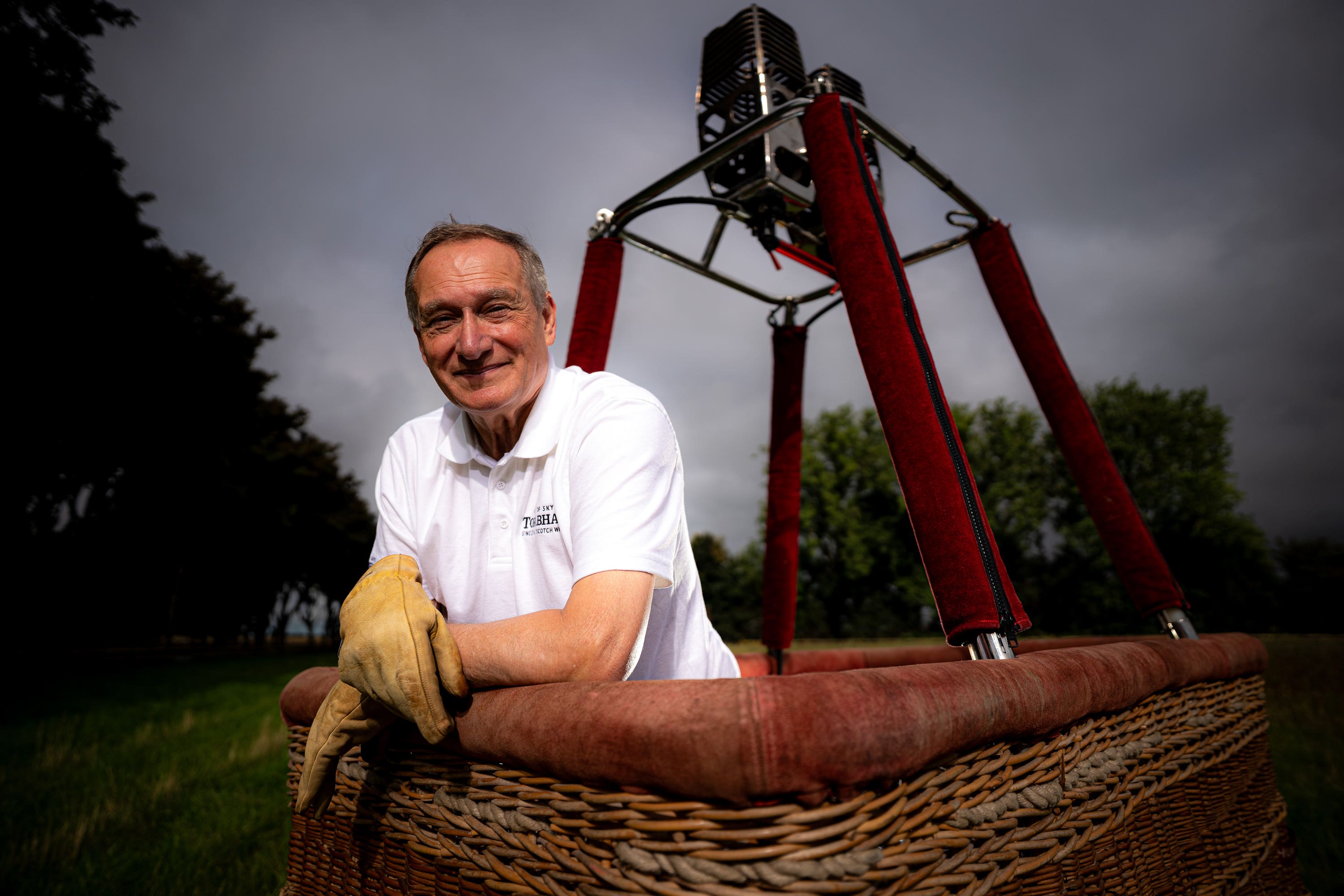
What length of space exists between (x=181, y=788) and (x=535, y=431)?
12.8ft

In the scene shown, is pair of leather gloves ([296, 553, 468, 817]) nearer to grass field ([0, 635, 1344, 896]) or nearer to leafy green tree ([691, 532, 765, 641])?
grass field ([0, 635, 1344, 896])

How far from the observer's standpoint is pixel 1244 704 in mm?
1970

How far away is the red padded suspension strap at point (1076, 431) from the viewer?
254cm

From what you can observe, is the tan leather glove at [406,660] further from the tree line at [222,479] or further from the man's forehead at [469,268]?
the tree line at [222,479]

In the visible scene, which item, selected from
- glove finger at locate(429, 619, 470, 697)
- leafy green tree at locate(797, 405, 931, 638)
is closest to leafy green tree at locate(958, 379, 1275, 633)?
leafy green tree at locate(797, 405, 931, 638)

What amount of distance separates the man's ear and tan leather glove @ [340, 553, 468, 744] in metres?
1.02

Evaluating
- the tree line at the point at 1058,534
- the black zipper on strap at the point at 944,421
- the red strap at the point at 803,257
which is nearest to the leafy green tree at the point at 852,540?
the tree line at the point at 1058,534

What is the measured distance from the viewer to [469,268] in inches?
69.6

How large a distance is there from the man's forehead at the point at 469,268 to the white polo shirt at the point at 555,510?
0.30 meters

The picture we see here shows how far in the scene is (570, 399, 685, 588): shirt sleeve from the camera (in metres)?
1.23

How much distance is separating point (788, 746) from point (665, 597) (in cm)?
98

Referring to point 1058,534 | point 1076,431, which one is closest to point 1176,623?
point 1076,431

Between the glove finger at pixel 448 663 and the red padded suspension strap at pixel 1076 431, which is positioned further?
the red padded suspension strap at pixel 1076 431

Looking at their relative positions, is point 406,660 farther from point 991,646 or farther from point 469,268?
point 991,646
